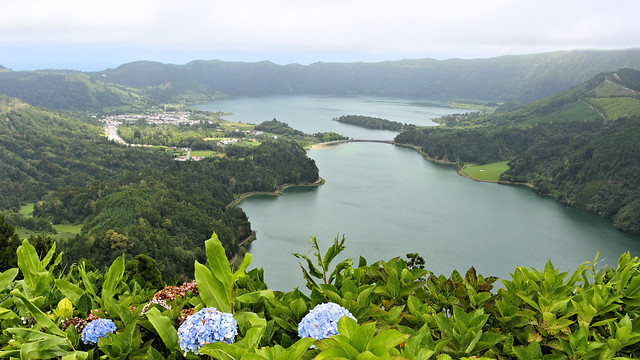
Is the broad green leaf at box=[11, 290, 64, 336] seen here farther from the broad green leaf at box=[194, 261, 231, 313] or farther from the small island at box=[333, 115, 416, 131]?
the small island at box=[333, 115, 416, 131]

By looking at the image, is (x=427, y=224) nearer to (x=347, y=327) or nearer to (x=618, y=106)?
(x=347, y=327)

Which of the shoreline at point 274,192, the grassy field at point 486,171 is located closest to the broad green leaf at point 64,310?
the shoreline at point 274,192

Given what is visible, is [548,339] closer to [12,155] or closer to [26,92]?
[12,155]

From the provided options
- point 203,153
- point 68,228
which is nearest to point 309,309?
point 68,228

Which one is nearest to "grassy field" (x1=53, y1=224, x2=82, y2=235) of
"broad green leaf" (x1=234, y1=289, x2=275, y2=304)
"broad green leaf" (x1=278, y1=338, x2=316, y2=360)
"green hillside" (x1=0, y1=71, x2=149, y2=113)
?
"broad green leaf" (x1=234, y1=289, x2=275, y2=304)

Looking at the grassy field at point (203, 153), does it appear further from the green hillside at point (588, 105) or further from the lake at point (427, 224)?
the green hillside at point (588, 105)

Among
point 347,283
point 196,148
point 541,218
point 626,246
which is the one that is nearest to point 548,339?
point 347,283

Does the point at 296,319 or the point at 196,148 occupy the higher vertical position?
the point at 296,319
